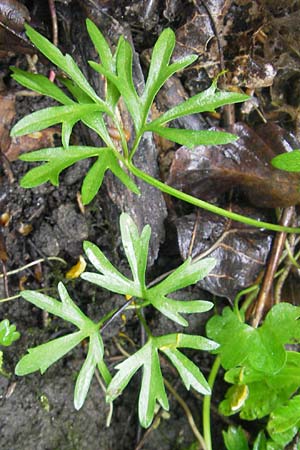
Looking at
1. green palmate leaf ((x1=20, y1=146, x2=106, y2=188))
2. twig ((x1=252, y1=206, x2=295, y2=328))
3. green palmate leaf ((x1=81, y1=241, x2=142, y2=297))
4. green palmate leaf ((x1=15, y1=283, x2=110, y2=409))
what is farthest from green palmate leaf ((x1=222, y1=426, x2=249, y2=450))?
green palmate leaf ((x1=20, y1=146, x2=106, y2=188))

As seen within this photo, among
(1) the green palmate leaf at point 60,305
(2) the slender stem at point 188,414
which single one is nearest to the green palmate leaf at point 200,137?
(1) the green palmate leaf at point 60,305

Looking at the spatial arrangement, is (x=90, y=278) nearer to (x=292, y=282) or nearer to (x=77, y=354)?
(x=77, y=354)

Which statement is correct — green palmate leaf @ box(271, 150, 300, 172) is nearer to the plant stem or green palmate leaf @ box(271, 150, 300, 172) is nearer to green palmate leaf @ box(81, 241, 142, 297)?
green palmate leaf @ box(81, 241, 142, 297)

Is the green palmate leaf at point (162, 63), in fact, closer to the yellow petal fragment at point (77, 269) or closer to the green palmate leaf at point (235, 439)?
the yellow petal fragment at point (77, 269)

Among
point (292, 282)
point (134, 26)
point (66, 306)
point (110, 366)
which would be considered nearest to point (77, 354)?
point (110, 366)

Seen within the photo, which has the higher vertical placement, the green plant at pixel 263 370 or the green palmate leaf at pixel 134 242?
the green palmate leaf at pixel 134 242
